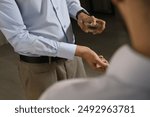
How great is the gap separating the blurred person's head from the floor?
2003 millimetres

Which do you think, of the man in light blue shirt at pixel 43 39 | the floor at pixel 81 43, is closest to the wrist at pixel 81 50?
the man in light blue shirt at pixel 43 39

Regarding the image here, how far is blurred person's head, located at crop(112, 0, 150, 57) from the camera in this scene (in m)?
0.50

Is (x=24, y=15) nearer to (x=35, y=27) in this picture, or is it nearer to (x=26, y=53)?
(x=35, y=27)

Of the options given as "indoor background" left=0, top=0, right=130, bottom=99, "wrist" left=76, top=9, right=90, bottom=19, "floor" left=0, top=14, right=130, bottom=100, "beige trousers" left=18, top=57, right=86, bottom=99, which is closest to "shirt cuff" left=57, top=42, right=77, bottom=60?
"beige trousers" left=18, top=57, right=86, bottom=99

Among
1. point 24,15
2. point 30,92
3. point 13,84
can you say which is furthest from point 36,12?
point 13,84

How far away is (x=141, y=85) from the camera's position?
54 centimetres

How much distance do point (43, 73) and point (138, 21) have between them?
40.0 inches

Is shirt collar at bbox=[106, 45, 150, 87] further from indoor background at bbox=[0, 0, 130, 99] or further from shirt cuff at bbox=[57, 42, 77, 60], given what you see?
indoor background at bbox=[0, 0, 130, 99]

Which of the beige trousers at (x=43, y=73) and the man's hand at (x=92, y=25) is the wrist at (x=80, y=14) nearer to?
the man's hand at (x=92, y=25)

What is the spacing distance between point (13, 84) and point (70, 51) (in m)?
1.55

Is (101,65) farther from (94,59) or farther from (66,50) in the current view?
(66,50)

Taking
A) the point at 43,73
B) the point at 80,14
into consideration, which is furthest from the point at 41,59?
the point at 80,14

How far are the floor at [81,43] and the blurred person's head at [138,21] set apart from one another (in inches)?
78.9

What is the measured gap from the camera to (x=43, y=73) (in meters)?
1.48
